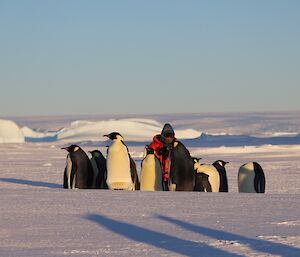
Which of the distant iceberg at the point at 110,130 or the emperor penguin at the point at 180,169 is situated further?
the distant iceberg at the point at 110,130

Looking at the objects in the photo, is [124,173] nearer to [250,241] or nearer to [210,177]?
[210,177]

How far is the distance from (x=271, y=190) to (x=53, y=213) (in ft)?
20.7

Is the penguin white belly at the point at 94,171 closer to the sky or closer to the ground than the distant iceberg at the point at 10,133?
closer to the ground

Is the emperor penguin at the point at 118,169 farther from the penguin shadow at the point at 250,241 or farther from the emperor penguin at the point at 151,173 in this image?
the penguin shadow at the point at 250,241

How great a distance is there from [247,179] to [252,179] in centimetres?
9

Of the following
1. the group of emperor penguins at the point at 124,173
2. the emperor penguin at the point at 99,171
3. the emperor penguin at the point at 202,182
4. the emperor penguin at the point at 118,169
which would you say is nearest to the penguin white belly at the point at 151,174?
the group of emperor penguins at the point at 124,173

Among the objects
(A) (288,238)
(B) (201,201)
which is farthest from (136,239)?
(B) (201,201)

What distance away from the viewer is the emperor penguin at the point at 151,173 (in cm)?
864

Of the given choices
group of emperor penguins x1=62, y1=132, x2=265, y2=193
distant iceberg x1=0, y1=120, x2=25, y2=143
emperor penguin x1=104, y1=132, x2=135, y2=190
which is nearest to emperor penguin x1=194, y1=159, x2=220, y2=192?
group of emperor penguins x1=62, y1=132, x2=265, y2=193

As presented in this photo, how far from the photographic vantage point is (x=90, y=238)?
417cm

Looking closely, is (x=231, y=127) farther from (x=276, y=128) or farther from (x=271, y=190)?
(x=271, y=190)

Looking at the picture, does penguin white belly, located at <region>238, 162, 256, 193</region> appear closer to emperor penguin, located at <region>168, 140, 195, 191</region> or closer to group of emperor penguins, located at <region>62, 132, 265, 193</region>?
group of emperor penguins, located at <region>62, 132, 265, 193</region>

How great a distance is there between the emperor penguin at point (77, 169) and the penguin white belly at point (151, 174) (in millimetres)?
700

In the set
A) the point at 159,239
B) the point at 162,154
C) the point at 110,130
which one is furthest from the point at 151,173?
the point at 110,130
